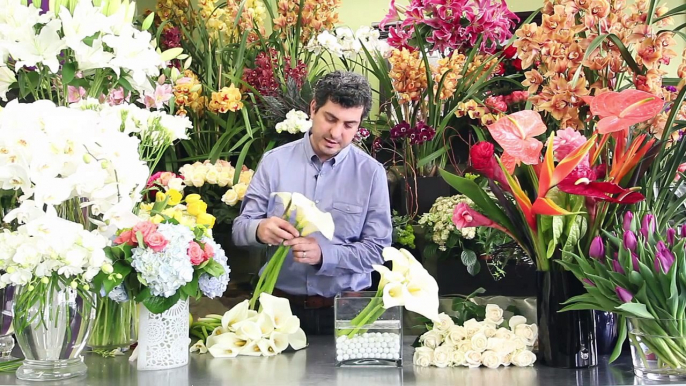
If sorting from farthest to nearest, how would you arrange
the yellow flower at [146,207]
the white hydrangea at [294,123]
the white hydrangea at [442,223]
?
the white hydrangea at [294,123]
the white hydrangea at [442,223]
the yellow flower at [146,207]

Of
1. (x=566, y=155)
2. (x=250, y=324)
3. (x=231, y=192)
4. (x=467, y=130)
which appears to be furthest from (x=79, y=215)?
(x=467, y=130)

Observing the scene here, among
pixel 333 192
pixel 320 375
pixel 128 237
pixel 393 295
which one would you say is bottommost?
pixel 320 375

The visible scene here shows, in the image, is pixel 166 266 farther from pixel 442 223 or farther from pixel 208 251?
pixel 442 223

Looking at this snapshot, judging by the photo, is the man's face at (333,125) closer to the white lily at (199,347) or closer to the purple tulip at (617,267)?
the white lily at (199,347)

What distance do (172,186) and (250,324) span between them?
1.49 feet

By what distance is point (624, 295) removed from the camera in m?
1.03

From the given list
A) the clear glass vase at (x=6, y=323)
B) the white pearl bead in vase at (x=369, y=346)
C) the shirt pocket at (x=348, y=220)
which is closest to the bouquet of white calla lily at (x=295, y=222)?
the white pearl bead in vase at (x=369, y=346)

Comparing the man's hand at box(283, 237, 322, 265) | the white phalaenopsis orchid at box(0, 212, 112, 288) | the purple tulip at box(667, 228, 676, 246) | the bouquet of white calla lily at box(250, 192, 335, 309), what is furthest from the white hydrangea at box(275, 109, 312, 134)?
the purple tulip at box(667, 228, 676, 246)

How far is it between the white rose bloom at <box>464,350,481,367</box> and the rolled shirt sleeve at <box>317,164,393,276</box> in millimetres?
642

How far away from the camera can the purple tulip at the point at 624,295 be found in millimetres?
1028

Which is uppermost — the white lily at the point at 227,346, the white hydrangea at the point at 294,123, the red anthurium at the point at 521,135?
the white hydrangea at the point at 294,123

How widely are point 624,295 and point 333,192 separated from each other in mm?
1183

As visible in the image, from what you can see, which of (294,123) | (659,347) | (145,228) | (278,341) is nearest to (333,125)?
(294,123)

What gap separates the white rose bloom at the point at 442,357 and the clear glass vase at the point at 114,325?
56 cm
